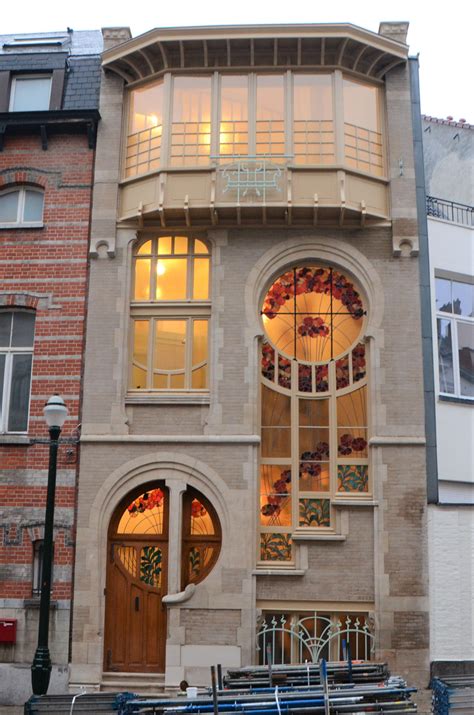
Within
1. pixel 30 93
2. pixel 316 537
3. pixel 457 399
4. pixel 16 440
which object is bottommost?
pixel 316 537

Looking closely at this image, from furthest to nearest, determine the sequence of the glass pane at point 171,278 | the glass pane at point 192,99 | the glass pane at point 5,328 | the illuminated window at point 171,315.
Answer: the glass pane at point 192,99 → the glass pane at point 5,328 → the glass pane at point 171,278 → the illuminated window at point 171,315

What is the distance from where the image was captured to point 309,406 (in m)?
16.3

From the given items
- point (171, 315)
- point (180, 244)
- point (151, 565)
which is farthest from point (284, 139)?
point (151, 565)

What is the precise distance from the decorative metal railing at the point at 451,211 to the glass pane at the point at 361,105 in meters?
2.02

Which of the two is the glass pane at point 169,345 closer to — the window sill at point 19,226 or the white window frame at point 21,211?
the window sill at point 19,226

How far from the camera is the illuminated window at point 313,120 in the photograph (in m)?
16.8

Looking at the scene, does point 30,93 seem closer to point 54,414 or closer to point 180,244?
point 180,244

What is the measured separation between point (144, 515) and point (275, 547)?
2.50m

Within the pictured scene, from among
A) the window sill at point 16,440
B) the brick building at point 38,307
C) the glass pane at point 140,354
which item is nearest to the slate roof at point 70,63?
the brick building at point 38,307

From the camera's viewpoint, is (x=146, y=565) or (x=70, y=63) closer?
(x=146, y=565)

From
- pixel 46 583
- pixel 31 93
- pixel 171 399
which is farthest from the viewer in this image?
pixel 31 93

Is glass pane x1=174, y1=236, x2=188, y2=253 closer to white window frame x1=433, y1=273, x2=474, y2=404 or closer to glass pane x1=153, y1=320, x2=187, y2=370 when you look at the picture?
glass pane x1=153, y1=320, x2=187, y2=370

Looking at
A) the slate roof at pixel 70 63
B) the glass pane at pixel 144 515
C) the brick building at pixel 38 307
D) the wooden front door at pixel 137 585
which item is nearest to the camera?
the wooden front door at pixel 137 585

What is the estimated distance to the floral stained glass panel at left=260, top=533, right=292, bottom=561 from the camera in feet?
51.1
